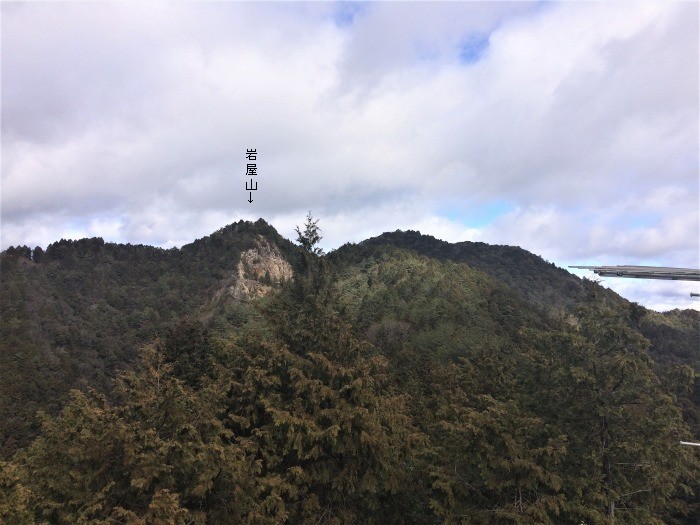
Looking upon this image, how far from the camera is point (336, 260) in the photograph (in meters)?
14.9

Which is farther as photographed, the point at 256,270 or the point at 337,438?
the point at 256,270

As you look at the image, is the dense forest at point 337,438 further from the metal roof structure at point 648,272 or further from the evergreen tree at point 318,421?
the metal roof structure at point 648,272

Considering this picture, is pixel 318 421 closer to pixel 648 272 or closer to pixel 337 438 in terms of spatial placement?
pixel 337 438

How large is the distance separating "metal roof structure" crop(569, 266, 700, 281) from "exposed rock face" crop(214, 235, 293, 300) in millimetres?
83947

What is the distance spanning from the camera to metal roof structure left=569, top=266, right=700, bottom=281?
36.0 feet

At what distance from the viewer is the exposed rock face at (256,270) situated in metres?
98.8

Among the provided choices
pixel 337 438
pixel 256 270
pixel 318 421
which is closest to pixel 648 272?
pixel 337 438

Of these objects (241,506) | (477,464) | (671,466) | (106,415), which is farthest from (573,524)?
(106,415)

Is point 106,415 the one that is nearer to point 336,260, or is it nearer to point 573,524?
point 336,260

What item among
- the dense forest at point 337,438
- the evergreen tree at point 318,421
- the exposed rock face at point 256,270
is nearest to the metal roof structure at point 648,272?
the dense forest at point 337,438

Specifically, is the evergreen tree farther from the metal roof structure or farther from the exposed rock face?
the exposed rock face

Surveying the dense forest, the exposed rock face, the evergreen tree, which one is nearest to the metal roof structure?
the dense forest

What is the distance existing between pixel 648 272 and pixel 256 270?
103 m

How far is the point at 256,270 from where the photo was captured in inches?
4326
